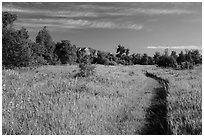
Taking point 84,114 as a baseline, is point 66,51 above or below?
above

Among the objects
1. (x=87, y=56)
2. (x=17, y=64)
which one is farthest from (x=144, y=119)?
(x=17, y=64)

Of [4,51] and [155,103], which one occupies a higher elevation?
[4,51]

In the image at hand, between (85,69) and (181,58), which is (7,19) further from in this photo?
(181,58)

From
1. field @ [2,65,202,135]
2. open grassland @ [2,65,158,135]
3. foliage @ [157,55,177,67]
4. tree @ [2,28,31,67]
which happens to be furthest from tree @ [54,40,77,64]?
foliage @ [157,55,177,67]

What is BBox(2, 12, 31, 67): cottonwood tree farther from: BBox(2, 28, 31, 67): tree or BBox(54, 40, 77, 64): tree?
BBox(54, 40, 77, 64): tree

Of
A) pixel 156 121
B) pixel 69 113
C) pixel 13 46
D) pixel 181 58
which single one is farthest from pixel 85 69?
pixel 181 58

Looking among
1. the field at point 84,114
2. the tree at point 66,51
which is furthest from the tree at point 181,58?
the field at point 84,114

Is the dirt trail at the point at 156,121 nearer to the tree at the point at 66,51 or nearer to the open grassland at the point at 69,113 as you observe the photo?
the open grassland at the point at 69,113

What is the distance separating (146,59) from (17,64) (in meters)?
45.1

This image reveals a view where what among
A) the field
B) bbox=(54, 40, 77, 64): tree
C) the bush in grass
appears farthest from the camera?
bbox=(54, 40, 77, 64): tree

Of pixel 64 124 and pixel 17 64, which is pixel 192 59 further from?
pixel 64 124

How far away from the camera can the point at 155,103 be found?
11625 mm

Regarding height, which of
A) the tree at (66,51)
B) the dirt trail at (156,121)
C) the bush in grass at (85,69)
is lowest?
the dirt trail at (156,121)

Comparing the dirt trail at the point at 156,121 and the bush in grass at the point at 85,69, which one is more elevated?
the bush in grass at the point at 85,69
